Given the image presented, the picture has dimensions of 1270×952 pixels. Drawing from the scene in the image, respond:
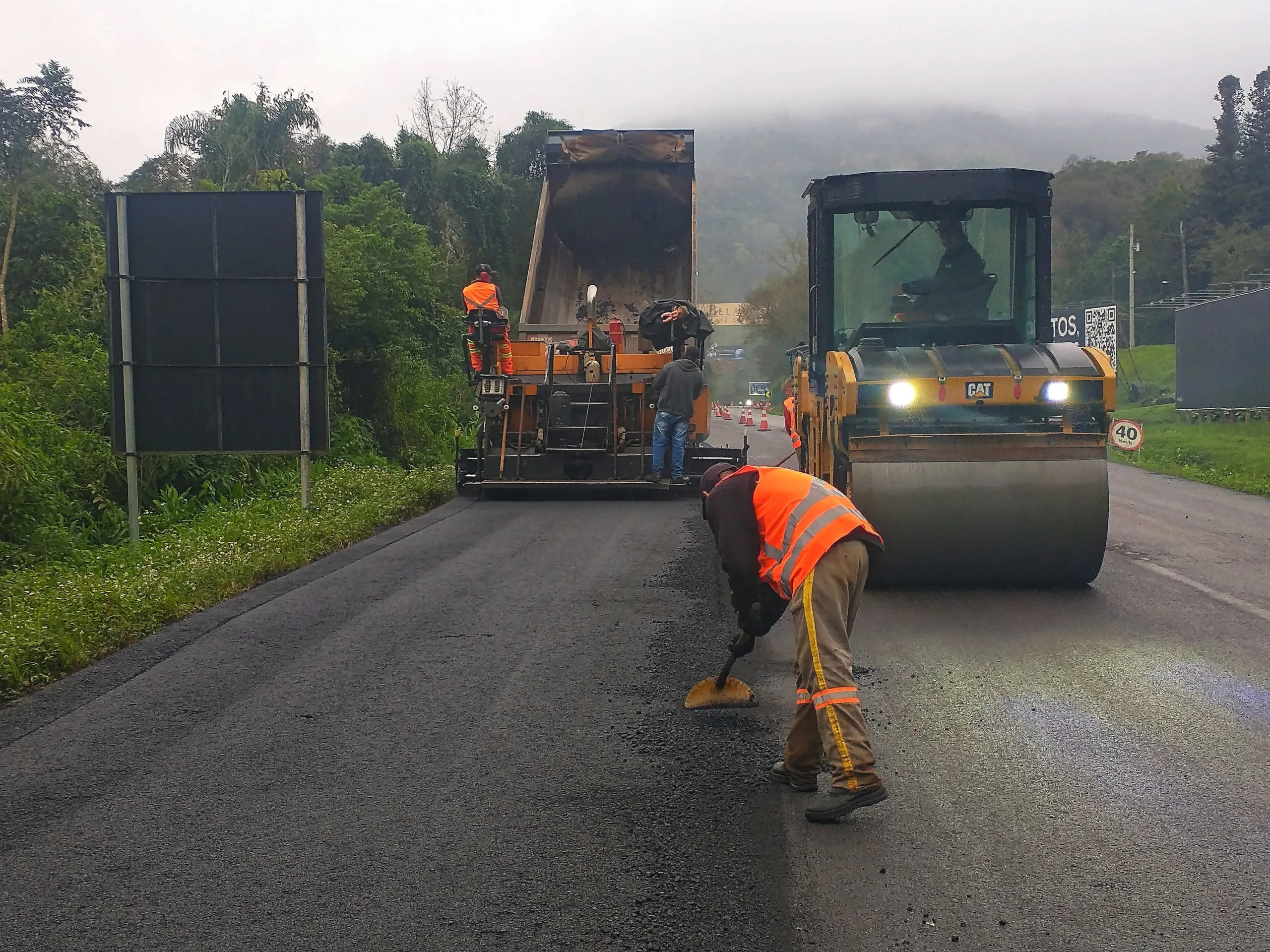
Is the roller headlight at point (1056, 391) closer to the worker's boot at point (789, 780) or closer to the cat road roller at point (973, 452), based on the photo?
the cat road roller at point (973, 452)

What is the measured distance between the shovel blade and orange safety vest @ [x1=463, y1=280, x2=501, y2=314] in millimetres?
8837

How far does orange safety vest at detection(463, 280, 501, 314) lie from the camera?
1360cm

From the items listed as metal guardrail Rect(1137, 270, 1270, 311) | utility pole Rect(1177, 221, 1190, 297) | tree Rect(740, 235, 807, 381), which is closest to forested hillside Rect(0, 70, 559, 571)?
metal guardrail Rect(1137, 270, 1270, 311)

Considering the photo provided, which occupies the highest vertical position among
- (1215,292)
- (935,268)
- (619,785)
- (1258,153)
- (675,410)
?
Answer: (1258,153)

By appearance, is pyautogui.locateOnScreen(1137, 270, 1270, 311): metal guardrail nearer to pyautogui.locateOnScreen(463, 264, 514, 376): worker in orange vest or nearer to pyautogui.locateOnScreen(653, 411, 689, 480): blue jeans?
pyautogui.locateOnScreen(653, 411, 689, 480): blue jeans

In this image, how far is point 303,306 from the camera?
11.4m

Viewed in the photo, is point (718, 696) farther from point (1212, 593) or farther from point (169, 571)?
point (169, 571)

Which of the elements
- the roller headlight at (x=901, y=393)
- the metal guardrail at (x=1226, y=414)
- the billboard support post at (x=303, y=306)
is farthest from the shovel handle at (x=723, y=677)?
the metal guardrail at (x=1226, y=414)

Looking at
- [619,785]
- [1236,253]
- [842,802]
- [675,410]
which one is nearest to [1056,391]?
[842,802]

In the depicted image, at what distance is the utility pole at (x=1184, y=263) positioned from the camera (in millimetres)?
63000

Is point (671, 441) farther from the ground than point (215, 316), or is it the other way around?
point (215, 316)

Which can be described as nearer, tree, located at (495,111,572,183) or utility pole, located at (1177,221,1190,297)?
tree, located at (495,111,572,183)

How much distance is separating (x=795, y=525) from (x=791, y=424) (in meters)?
6.76

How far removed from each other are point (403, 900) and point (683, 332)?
10902 mm
